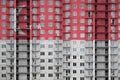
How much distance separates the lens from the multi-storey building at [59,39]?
87000 millimetres

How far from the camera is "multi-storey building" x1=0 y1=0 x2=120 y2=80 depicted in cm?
8700

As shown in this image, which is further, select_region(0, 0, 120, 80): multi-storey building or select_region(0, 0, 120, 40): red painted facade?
select_region(0, 0, 120, 40): red painted facade

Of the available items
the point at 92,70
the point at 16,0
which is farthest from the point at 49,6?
the point at 92,70

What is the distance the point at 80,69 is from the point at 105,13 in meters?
17.5

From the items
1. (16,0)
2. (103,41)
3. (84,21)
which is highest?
(16,0)

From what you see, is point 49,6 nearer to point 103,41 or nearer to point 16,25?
point 16,25

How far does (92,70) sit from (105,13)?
1668 centimetres

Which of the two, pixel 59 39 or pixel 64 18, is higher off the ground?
pixel 64 18

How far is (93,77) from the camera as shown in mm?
85938

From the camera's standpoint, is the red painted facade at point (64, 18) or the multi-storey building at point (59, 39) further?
the red painted facade at point (64, 18)

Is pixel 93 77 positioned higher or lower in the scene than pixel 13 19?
lower

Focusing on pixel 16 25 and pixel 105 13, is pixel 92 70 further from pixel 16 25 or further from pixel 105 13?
pixel 16 25

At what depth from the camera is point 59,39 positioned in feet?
289

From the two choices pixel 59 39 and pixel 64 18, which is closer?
pixel 59 39
